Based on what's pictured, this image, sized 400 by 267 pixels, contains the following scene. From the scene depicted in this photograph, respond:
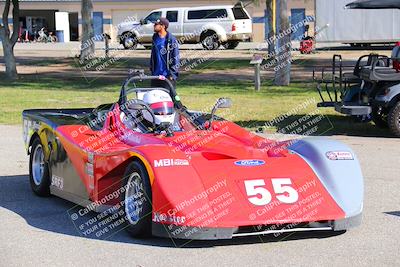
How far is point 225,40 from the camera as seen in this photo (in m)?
41.2

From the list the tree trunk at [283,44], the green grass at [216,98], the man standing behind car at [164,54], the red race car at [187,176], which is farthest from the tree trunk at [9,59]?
the red race car at [187,176]

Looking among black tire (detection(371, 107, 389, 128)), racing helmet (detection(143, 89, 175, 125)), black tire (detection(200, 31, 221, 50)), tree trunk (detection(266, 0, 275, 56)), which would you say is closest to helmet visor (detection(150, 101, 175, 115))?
racing helmet (detection(143, 89, 175, 125))

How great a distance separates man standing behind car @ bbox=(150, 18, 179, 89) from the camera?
43.0 feet

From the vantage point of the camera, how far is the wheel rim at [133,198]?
7.12m

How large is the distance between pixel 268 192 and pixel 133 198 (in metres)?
1.23

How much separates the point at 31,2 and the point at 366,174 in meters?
54.9

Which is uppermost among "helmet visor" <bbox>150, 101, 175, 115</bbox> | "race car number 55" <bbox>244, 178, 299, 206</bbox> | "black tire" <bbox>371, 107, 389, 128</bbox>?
"helmet visor" <bbox>150, 101, 175, 115</bbox>

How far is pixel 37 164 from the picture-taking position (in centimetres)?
948

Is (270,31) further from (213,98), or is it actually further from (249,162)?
(249,162)

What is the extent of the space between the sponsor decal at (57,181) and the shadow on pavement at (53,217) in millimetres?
217

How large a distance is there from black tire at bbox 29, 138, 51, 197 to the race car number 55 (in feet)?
9.79

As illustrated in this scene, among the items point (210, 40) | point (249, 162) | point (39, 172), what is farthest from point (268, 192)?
point (210, 40)

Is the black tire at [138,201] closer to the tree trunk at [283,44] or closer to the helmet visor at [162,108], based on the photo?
the helmet visor at [162,108]

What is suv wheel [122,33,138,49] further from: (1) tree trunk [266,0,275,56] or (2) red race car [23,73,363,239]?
(2) red race car [23,73,363,239]
